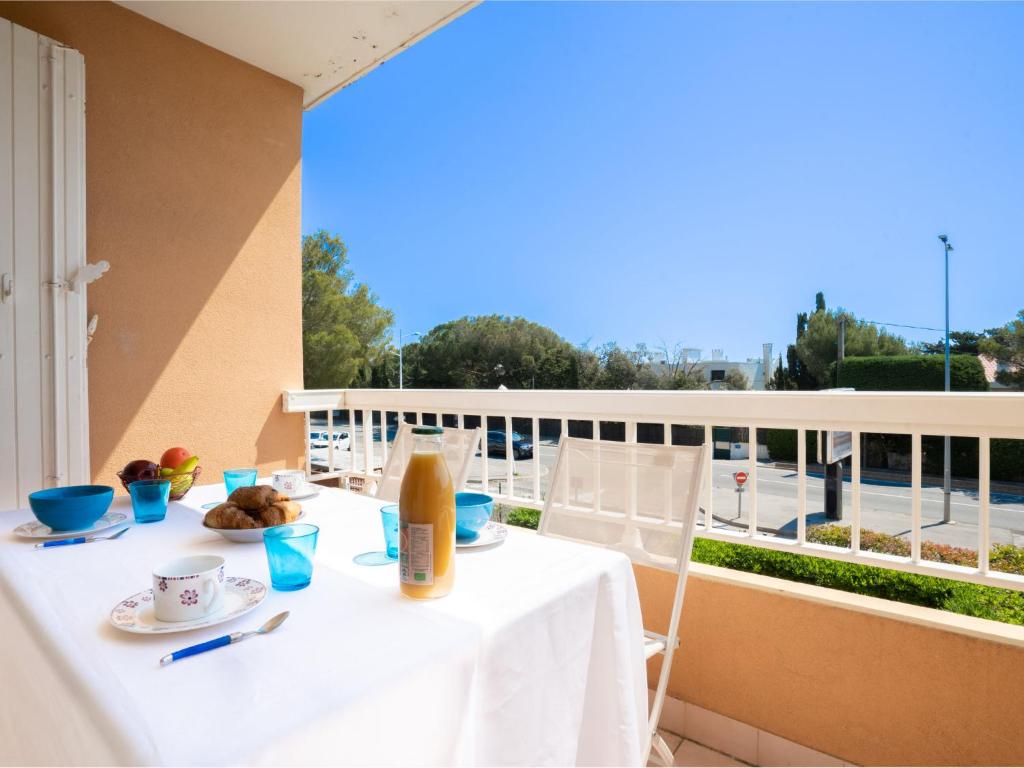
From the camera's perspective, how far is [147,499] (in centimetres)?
131

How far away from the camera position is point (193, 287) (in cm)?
290

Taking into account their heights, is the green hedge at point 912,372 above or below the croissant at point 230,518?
above

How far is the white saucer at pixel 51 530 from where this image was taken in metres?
1.16

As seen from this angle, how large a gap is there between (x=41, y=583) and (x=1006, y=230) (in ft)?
111

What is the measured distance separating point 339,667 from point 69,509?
36.7 inches

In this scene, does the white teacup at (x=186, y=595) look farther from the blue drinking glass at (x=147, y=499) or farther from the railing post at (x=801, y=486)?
the railing post at (x=801, y=486)

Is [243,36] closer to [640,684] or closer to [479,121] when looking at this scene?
[640,684]

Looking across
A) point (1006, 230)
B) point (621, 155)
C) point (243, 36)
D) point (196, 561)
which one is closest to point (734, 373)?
point (621, 155)

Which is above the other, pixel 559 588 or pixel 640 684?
pixel 559 588

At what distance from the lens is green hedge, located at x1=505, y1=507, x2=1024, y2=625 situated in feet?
6.36

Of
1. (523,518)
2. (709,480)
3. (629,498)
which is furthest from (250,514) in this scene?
(523,518)

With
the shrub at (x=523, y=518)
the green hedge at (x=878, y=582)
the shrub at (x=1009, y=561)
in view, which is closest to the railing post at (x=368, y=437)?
the shrub at (x=523, y=518)

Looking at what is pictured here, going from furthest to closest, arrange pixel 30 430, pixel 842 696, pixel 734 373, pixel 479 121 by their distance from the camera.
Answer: pixel 479 121 → pixel 734 373 → pixel 30 430 → pixel 842 696

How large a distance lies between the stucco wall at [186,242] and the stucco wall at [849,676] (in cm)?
249
